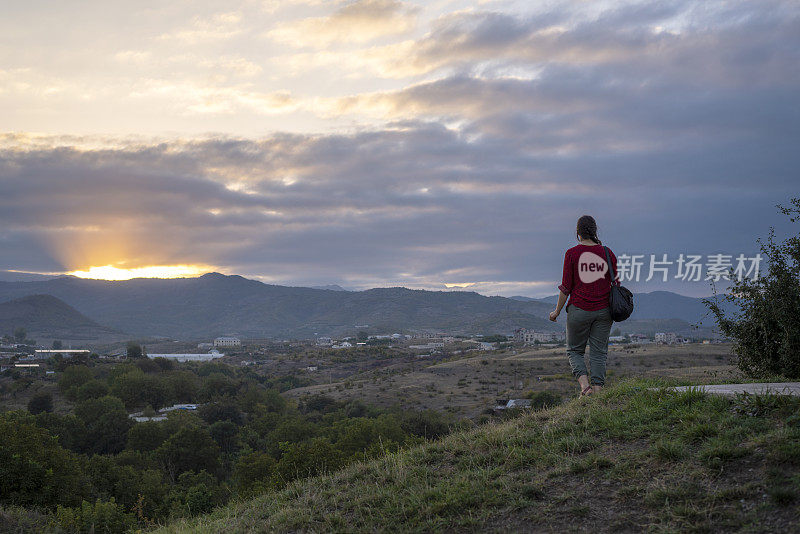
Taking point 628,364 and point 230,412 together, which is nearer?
point 628,364

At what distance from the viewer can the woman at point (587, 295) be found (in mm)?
7566

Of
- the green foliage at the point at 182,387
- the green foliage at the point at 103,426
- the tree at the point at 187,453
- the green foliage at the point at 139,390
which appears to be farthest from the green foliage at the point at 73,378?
the tree at the point at 187,453

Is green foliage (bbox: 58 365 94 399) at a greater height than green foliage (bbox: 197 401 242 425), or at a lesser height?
greater

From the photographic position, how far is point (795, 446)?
4.53 m

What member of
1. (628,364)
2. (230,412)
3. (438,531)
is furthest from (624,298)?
(230,412)

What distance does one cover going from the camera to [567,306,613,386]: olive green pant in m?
7.60

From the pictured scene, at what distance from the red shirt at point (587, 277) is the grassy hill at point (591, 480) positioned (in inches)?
54.3

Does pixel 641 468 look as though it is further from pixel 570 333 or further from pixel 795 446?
pixel 570 333

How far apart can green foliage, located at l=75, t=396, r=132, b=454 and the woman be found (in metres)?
57.1

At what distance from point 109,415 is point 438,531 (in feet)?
197

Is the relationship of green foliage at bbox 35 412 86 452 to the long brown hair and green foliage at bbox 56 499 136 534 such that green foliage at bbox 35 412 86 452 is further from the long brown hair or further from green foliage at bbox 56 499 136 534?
the long brown hair

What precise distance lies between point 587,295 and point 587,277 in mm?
248

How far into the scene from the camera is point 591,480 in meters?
5.15

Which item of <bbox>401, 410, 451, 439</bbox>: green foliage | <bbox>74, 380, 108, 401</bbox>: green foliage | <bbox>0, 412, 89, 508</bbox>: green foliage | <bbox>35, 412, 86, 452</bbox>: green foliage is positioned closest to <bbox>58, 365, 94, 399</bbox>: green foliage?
<bbox>74, 380, 108, 401</bbox>: green foliage
